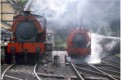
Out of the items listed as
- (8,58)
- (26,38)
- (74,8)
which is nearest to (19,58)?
(8,58)

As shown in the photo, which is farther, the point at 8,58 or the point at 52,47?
the point at 52,47

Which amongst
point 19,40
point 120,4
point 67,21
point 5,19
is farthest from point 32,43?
point 5,19

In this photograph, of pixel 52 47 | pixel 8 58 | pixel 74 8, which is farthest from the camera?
pixel 74 8

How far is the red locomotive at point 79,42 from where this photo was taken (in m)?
17.7

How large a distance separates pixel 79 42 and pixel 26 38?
3684 millimetres

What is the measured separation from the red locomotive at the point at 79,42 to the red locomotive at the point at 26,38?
9.27ft

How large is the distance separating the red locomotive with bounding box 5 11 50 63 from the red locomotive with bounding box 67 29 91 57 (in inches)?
111

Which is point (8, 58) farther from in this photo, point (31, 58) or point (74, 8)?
point (74, 8)

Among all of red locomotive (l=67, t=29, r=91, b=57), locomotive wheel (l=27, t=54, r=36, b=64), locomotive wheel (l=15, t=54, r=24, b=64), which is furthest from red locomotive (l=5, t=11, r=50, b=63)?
red locomotive (l=67, t=29, r=91, b=57)

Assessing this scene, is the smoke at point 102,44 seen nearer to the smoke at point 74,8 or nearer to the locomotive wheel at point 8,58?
the smoke at point 74,8

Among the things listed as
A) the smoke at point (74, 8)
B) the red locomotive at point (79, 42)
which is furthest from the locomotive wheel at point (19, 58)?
the red locomotive at point (79, 42)

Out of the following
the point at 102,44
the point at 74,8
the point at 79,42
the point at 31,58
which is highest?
the point at 74,8

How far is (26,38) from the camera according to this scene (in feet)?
50.0

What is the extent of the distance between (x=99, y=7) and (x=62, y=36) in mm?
→ 20880
